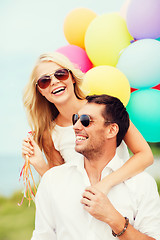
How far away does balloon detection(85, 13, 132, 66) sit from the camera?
2.48 m

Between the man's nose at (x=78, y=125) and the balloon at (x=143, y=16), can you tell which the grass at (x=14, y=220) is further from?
the man's nose at (x=78, y=125)

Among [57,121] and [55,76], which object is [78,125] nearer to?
[55,76]

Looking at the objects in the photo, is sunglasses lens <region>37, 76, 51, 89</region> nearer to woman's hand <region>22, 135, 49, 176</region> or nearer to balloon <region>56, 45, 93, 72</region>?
woman's hand <region>22, 135, 49, 176</region>

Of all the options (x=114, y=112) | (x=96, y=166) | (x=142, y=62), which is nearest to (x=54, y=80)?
(x=114, y=112)

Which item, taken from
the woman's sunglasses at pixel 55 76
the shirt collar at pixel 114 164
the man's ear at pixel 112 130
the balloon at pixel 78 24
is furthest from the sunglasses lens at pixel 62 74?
the balloon at pixel 78 24

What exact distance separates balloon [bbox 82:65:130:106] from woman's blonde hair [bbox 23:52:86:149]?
0.05 meters

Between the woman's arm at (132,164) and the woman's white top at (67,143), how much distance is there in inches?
10.0

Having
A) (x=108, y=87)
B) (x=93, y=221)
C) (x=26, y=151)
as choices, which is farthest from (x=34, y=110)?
(x=93, y=221)

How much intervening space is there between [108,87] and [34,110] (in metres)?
0.50

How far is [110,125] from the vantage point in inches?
66.8

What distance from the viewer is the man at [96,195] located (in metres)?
1.51

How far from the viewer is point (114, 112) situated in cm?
172

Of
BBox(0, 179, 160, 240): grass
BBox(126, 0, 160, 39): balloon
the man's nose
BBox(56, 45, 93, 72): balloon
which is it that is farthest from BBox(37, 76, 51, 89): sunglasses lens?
BBox(0, 179, 160, 240): grass

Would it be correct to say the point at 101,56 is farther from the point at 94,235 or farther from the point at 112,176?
the point at 94,235
